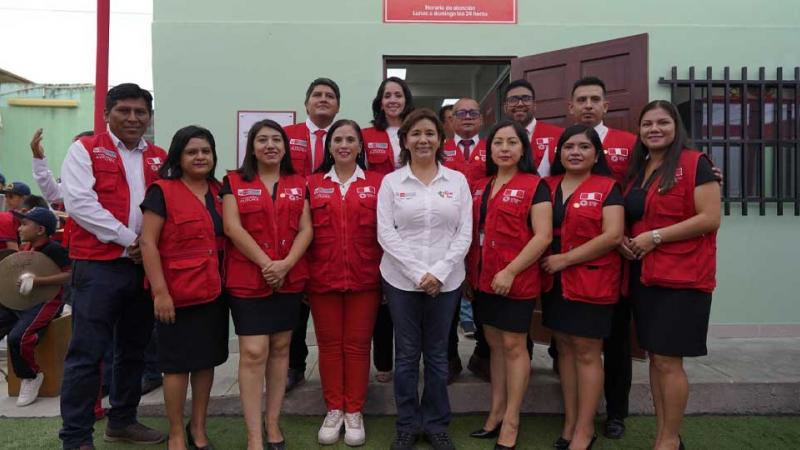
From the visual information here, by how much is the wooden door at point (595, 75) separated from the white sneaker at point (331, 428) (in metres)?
1.86

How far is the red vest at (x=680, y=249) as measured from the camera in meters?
2.60

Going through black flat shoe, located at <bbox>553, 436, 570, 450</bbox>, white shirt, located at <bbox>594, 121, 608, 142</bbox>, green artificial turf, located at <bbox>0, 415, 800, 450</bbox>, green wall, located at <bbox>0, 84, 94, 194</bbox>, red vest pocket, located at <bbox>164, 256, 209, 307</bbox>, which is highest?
green wall, located at <bbox>0, 84, 94, 194</bbox>

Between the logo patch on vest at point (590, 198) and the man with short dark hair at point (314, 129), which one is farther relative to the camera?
the man with short dark hair at point (314, 129)

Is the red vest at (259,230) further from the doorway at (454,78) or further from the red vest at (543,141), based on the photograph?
the doorway at (454,78)

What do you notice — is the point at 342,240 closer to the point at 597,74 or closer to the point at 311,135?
the point at 311,135

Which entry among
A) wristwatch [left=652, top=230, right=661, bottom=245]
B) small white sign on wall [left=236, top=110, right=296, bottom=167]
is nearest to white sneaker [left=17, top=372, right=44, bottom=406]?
small white sign on wall [left=236, top=110, right=296, bottom=167]

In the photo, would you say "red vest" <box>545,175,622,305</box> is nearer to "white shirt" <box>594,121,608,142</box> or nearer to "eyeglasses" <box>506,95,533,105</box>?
"white shirt" <box>594,121,608,142</box>

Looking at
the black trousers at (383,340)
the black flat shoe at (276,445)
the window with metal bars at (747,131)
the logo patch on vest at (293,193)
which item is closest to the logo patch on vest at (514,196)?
the logo patch on vest at (293,193)

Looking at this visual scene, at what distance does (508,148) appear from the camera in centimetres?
292

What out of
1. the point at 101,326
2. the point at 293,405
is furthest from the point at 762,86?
the point at 101,326

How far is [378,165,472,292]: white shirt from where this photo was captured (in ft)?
9.32

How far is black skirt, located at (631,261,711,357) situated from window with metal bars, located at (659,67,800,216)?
9.82 feet

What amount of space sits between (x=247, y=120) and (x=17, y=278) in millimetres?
2234

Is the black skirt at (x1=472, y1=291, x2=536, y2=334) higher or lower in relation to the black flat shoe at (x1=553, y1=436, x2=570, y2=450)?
higher
